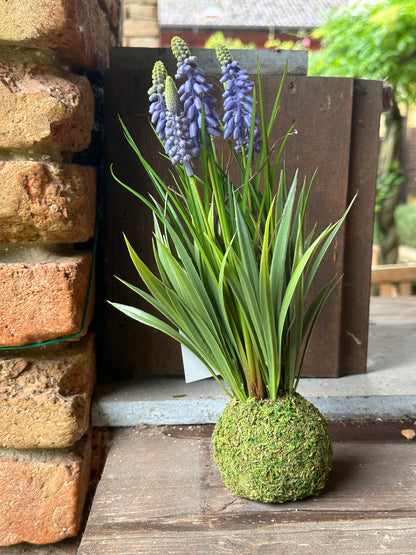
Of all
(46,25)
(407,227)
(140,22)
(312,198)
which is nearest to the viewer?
(46,25)

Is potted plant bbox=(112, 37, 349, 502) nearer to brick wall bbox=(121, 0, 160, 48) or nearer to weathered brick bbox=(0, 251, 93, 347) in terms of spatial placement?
weathered brick bbox=(0, 251, 93, 347)

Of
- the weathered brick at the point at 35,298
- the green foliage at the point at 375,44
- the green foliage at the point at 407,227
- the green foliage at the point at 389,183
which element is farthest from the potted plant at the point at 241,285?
the green foliage at the point at 407,227

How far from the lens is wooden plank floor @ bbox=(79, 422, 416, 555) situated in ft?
2.33

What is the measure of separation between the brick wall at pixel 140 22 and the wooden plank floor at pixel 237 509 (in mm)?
2490

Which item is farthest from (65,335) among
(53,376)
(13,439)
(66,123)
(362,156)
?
(362,156)

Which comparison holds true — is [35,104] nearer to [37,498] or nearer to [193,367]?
[193,367]

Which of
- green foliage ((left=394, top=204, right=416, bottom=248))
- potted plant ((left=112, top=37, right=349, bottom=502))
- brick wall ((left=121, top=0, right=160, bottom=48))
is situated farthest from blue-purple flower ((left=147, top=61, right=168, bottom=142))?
green foliage ((left=394, top=204, right=416, bottom=248))

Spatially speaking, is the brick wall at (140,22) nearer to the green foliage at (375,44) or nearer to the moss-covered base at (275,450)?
the green foliage at (375,44)

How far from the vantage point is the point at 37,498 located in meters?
0.89

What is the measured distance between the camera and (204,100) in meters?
0.73

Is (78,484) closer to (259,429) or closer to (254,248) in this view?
(259,429)

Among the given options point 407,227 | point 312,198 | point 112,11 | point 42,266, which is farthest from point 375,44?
point 407,227

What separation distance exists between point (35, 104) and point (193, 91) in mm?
265

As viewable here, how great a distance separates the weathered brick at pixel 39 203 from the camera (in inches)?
32.8
